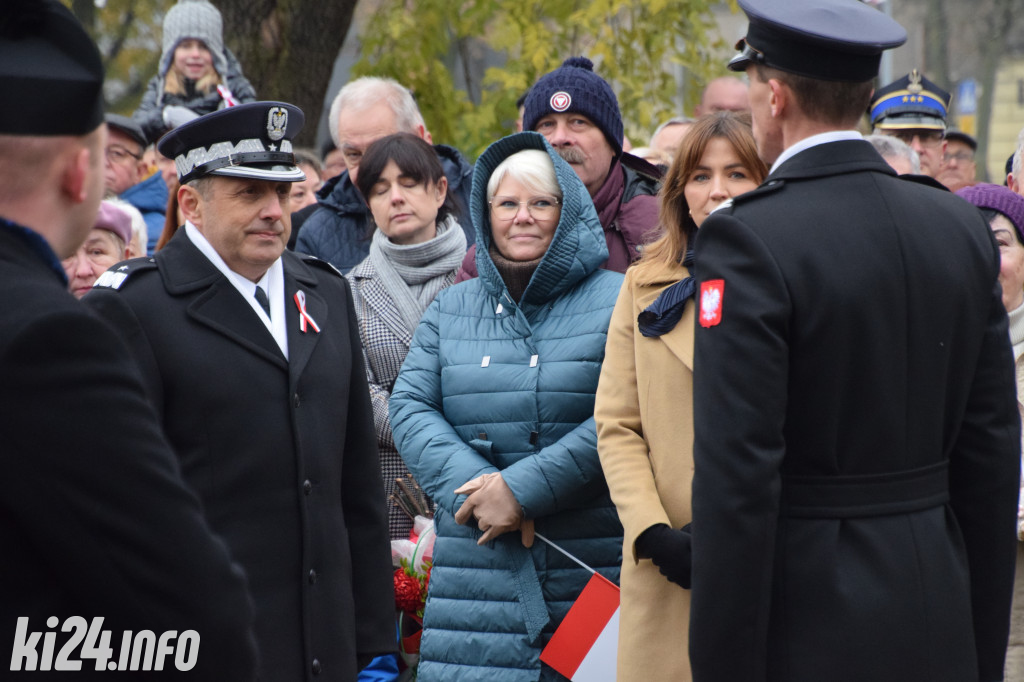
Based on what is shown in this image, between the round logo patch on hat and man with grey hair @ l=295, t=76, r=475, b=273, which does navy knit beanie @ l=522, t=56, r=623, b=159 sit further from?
man with grey hair @ l=295, t=76, r=475, b=273

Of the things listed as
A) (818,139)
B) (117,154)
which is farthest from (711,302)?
(117,154)

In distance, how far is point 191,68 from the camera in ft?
22.6

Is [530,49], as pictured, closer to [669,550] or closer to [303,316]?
[303,316]

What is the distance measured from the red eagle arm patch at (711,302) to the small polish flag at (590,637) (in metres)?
1.39

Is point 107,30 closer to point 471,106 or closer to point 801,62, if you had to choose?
point 471,106

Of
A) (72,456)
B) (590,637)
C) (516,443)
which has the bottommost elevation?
(590,637)

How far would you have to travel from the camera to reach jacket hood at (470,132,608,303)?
4043mm

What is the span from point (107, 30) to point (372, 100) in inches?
368

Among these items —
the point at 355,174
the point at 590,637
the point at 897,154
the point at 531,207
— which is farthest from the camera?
the point at 355,174

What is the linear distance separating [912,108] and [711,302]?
179 inches

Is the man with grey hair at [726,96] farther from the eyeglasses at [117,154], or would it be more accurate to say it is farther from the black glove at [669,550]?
the black glove at [669,550]

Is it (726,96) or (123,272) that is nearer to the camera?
(123,272)

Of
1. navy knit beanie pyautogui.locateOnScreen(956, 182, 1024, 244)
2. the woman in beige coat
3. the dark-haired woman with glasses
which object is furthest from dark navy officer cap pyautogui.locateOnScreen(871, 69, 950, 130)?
the woman in beige coat

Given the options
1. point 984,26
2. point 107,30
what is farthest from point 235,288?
point 107,30
